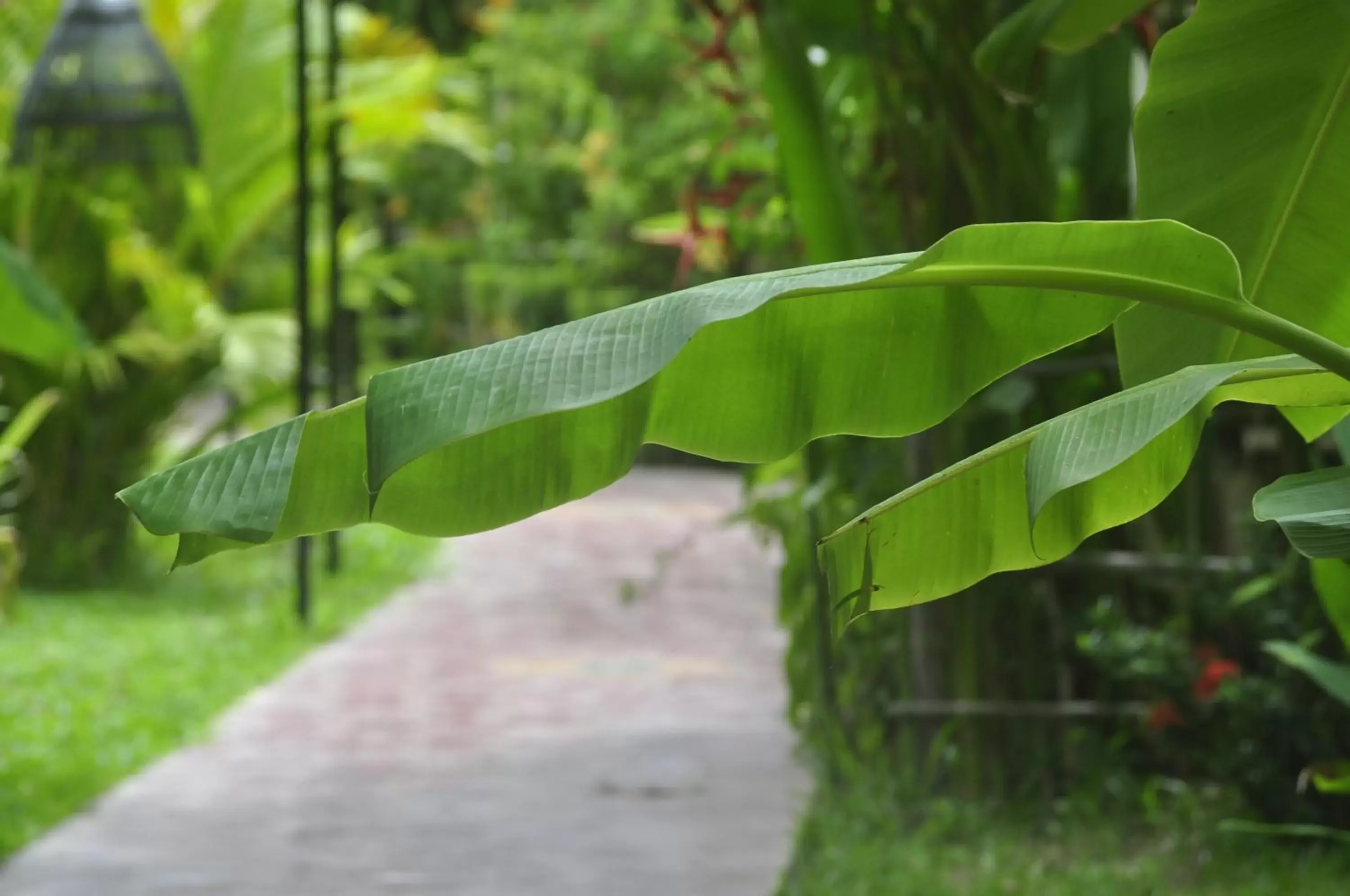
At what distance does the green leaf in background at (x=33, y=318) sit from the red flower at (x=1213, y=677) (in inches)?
113

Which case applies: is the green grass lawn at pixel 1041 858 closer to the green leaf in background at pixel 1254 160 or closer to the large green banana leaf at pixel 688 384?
the green leaf in background at pixel 1254 160

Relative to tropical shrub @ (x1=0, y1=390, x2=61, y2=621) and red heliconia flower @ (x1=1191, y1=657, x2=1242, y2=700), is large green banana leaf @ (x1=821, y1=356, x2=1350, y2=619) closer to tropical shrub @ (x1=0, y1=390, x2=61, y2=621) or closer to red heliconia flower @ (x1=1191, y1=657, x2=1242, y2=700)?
red heliconia flower @ (x1=1191, y1=657, x2=1242, y2=700)

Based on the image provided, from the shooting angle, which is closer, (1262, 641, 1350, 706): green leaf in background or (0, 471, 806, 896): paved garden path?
(1262, 641, 1350, 706): green leaf in background

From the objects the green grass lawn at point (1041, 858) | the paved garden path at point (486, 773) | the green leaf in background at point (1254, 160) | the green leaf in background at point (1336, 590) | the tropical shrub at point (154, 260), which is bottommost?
the green grass lawn at point (1041, 858)

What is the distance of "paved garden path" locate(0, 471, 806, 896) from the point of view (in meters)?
4.07

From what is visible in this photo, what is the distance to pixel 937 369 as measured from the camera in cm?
193

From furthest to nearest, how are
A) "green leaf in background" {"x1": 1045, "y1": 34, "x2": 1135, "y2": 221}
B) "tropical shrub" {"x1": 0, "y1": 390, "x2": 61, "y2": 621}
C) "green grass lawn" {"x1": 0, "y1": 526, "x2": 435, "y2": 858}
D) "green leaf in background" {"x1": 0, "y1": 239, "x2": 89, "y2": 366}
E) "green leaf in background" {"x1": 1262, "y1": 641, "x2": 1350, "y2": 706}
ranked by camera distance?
"tropical shrub" {"x1": 0, "y1": 390, "x2": 61, "y2": 621}, "green grass lawn" {"x1": 0, "y1": 526, "x2": 435, "y2": 858}, "green leaf in background" {"x1": 0, "y1": 239, "x2": 89, "y2": 366}, "green leaf in background" {"x1": 1045, "y1": 34, "x2": 1135, "y2": 221}, "green leaf in background" {"x1": 1262, "y1": 641, "x2": 1350, "y2": 706}

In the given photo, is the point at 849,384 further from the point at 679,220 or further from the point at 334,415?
the point at 679,220

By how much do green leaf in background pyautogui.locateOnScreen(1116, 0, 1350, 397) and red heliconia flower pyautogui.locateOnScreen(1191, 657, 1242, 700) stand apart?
5.65 feet

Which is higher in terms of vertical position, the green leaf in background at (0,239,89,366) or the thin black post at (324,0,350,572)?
the thin black post at (324,0,350,572)

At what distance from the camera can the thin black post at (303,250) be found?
7.35m

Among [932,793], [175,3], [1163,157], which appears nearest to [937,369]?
[1163,157]

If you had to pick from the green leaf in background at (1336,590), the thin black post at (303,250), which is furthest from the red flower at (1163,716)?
the thin black post at (303,250)

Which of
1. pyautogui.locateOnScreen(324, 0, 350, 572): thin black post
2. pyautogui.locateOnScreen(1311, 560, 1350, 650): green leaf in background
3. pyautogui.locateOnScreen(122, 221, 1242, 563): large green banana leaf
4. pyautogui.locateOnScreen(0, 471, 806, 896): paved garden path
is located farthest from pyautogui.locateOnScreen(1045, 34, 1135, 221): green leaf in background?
pyautogui.locateOnScreen(324, 0, 350, 572): thin black post
